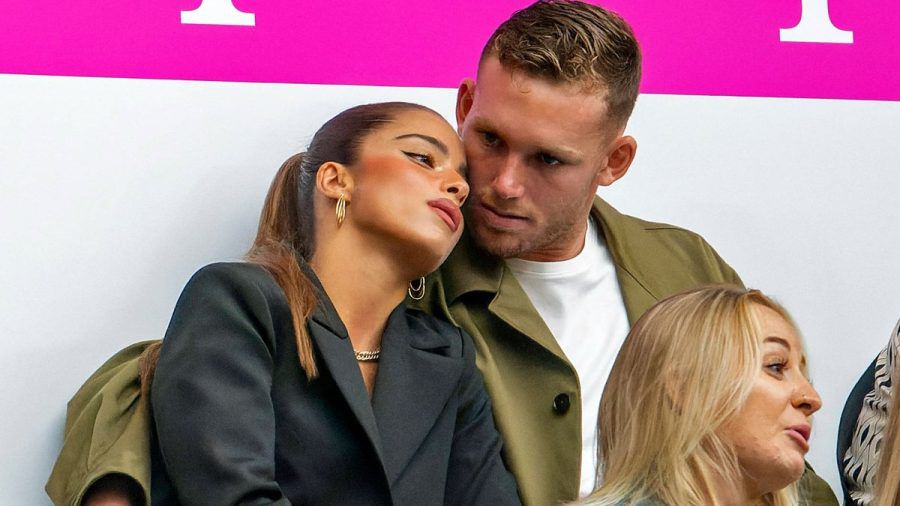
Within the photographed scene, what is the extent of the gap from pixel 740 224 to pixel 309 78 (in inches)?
24.7

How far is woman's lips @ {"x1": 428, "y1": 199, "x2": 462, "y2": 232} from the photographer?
1680 millimetres

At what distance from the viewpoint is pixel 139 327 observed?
181 centimetres

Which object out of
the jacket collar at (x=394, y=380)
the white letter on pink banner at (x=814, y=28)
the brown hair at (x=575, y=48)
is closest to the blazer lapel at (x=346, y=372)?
the jacket collar at (x=394, y=380)

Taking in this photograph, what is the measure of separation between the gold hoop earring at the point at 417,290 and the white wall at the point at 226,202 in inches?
9.5

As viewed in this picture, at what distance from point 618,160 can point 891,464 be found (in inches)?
21.9

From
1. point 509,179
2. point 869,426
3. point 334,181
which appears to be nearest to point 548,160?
point 509,179

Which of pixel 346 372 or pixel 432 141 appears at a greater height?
pixel 432 141

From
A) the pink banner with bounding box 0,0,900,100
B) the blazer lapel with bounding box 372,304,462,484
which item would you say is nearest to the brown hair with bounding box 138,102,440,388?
the blazer lapel with bounding box 372,304,462,484

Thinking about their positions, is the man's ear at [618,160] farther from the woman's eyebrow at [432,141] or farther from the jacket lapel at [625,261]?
the woman's eyebrow at [432,141]

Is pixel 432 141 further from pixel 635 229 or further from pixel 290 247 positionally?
pixel 635 229

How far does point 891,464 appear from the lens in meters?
1.54

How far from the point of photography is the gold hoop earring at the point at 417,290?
1789 mm

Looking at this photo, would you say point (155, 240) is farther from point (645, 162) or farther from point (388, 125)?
point (645, 162)

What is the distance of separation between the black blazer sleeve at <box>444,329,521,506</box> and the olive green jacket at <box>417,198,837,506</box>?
29mm
